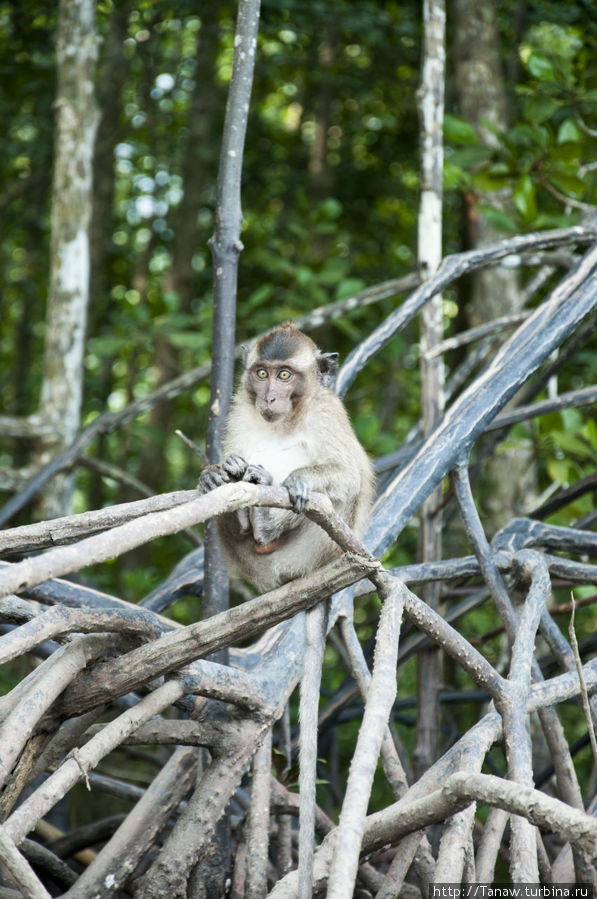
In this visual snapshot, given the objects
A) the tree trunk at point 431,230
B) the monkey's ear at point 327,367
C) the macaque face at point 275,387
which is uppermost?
the tree trunk at point 431,230

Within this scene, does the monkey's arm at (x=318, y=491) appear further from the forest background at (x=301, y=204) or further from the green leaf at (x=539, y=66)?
the green leaf at (x=539, y=66)

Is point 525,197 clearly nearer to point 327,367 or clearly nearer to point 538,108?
point 538,108

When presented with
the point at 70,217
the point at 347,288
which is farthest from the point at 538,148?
the point at 70,217

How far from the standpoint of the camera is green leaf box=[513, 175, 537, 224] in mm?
4477

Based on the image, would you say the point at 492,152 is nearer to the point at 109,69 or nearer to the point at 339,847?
the point at 339,847

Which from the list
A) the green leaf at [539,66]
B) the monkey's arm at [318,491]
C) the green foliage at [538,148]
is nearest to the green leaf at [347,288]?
the green foliage at [538,148]

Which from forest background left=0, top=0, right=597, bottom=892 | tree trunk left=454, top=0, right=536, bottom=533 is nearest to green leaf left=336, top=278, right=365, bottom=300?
forest background left=0, top=0, right=597, bottom=892

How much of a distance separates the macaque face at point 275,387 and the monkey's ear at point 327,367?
0.30 feet

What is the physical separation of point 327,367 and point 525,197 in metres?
1.81

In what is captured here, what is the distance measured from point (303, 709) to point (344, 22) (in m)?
6.11

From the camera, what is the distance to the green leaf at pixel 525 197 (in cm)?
448

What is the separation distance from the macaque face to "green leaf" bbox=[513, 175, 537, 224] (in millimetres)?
1895

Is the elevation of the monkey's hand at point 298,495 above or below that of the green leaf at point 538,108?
below

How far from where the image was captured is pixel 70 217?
207 inches
